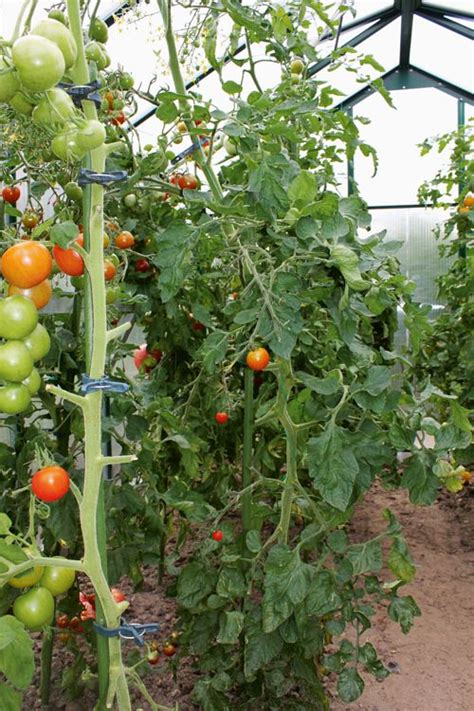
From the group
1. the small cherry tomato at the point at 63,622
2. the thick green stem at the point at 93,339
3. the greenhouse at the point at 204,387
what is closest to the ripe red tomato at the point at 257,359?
the greenhouse at the point at 204,387

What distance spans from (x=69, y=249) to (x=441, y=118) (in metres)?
4.82

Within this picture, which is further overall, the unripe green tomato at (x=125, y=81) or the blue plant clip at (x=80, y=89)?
the unripe green tomato at (x=125, y=81)

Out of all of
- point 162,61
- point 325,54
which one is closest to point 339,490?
point 162,61

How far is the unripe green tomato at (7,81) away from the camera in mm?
668

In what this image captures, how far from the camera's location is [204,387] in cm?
186

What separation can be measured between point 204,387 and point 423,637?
1.02 metres

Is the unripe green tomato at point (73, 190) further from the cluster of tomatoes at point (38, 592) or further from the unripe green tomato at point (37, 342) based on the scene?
the cluster of tomatoes at point (38, 592)

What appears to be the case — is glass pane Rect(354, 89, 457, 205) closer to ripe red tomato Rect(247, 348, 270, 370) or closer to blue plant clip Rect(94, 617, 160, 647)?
ripe red tomato Rect(247, 348, 270, 370)

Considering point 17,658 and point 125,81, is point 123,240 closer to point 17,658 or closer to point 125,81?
point 125,81

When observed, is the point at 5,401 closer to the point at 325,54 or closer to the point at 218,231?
the point at 218,231

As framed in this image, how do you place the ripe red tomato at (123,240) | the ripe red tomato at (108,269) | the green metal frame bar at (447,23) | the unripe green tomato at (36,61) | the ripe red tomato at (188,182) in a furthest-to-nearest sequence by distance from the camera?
the green metal frame bar at (447,23) < the ripe red tomato at (188,182) < the ripe red tomato at (123,240) < the ripe red tomato at (108,269) < the unripe green tomato at (36,61)

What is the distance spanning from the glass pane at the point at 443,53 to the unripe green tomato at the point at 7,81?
4007 millimetres

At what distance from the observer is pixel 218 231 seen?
119cm

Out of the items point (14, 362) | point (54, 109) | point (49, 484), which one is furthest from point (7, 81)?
point (49, 484)
